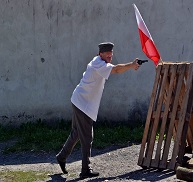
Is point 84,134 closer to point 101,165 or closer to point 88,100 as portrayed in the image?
point 88,100

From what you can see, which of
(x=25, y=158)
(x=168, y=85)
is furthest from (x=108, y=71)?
(x=25, y=158)

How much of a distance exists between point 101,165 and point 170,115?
141 centimetres

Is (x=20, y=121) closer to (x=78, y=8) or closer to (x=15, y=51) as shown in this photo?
(x=15, y=51)

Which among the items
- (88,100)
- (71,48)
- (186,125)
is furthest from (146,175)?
(71,48)

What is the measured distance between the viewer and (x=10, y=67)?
9.91 metres

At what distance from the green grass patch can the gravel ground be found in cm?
13

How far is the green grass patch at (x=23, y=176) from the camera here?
22.5 feet

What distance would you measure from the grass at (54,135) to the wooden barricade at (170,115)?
180 cm

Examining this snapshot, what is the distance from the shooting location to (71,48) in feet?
32.5

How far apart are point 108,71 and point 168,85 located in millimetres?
1041

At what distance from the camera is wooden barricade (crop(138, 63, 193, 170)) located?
665 centimetres

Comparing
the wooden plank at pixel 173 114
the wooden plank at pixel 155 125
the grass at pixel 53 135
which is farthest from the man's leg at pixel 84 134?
the grass at pixel 53 135

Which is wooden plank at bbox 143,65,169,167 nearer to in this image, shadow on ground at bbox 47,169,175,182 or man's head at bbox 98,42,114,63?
shadow on ground at bbox 47,169,175,182

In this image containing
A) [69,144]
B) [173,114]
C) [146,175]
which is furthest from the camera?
[69,144]
